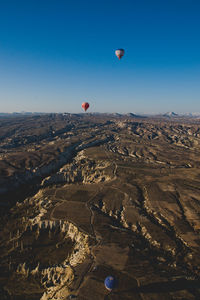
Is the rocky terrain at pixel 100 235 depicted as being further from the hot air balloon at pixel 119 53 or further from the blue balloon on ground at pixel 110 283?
the hot air balloon at pixel 119 53

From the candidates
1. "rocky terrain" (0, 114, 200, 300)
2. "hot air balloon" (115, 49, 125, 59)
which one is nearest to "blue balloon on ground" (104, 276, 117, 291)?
"rocky terrain" (0, 114, 200, 300)

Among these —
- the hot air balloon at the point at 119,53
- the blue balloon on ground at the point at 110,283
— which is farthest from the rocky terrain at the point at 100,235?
the hot air balloon at the point at 119,53

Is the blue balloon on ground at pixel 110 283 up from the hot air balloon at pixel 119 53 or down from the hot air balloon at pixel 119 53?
down

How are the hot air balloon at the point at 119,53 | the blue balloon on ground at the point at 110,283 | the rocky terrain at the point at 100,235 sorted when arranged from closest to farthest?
the blue balloon on ground at the point at 110,283
the rocky terrain at the point at 100,235
the hot air balloon at the point at 119,53

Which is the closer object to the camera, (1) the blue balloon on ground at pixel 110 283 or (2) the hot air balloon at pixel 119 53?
(1) the blue balloon on ground at pixel 110 283

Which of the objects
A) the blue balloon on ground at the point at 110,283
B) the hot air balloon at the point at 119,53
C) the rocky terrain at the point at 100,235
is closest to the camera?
the blue balloon on ground at the point at 110,283

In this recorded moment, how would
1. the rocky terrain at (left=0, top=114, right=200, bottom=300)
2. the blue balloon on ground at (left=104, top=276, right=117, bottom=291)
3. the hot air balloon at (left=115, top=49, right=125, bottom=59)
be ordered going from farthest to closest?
the hot air balloon at (left=115, top=49, right=125, bottom=59) < the rocky terrain at (left=0, top=114, right=200, bottom=300) < the blue balloon on ground at (left=104, top=276, right=117, bottom=291)

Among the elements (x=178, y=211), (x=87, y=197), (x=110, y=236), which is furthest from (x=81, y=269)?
(x=178, y=211)

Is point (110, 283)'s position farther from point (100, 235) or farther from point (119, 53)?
point (119, 53)

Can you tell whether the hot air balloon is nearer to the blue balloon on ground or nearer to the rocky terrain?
the rocky terrain

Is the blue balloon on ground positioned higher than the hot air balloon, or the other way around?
the hot air balloon

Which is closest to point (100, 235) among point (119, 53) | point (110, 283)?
point (110, 283)
